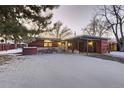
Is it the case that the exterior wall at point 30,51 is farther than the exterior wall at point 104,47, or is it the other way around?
the exterior wall at point 104,47

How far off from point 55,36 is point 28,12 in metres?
1.51

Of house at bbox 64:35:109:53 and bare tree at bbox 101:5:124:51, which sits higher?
bare tree at bbox 101:5:124:51

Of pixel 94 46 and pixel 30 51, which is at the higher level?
pixel 94 46

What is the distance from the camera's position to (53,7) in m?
5.00

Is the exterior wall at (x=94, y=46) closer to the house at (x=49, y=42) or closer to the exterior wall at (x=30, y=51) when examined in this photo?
the house at (x=49, y=42)

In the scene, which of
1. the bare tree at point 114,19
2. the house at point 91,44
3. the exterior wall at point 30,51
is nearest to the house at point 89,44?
the house at point 91,44

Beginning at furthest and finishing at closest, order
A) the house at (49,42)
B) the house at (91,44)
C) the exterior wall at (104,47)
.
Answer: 1. the exterior wall at (104,47)
2. the house at (91,44)
3. the house at (49,42)

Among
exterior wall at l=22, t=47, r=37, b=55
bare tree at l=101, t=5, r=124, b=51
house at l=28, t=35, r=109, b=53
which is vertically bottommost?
exterior wall at l=22, t=47, r=37, b=55

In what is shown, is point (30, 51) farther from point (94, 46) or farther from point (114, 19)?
point (114, 19)

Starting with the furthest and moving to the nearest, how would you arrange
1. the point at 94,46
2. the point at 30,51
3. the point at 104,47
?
the point at 104,47
the point at 94,46
the point at 30,51

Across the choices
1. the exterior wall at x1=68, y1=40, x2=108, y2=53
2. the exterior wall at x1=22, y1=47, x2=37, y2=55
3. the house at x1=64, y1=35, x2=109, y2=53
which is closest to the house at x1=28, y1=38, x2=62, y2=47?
the exterior wall at x1=22, y1=47, x2=37, y2=55

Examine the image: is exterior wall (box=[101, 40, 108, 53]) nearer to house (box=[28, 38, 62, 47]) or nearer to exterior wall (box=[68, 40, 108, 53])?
exterior wall (box=[68, 40, 108, 53])

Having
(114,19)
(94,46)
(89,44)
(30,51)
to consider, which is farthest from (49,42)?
(114,19)

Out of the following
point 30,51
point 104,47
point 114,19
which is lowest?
point 30,51
